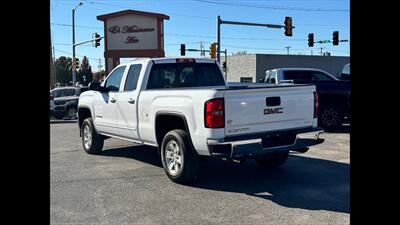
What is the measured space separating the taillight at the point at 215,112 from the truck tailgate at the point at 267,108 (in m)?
0.07

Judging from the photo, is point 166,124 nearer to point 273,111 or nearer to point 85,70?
point 273,111

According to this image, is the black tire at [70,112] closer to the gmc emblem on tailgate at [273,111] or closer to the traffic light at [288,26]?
the traffic light at [288,26]

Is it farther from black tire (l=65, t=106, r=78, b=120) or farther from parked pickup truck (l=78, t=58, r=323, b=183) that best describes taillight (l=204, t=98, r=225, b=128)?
black tire (l=65, t=106, r=78, b=120)

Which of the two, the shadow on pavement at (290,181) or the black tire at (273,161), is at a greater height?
the black tire at (273,161)

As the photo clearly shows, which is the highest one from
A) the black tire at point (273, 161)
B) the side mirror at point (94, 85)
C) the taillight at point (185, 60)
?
the taillight at point (185, 60)

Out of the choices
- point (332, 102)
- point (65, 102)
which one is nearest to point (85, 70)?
point (65, 102)

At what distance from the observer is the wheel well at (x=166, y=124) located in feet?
21.5

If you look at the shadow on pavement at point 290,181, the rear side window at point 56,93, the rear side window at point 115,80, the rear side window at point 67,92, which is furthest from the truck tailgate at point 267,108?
the rear side window at point 56,93

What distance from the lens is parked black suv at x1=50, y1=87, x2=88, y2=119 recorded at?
19.8m

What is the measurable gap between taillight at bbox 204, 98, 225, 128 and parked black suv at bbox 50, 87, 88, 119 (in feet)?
49.1

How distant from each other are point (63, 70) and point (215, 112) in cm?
7844

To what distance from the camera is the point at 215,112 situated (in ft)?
18.6

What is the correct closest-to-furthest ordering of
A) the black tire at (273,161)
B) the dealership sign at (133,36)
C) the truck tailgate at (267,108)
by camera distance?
1. the truck tailgate at (267,108)
2. the black tire at (273,161)
3. the dealership sign at (133,36)
